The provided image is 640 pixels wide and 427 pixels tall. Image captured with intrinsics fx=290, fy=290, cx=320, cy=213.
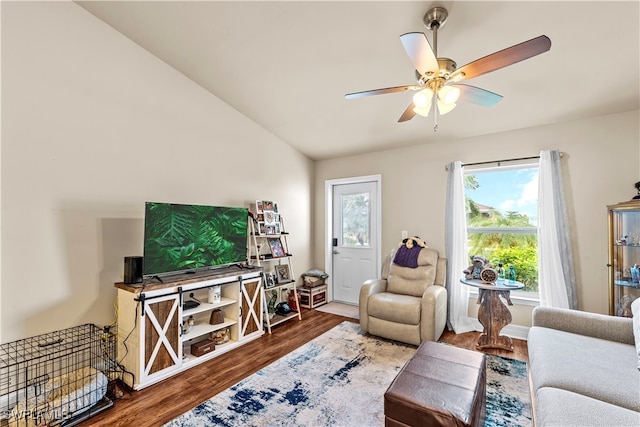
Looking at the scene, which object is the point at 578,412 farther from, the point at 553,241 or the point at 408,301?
the point at 553,241

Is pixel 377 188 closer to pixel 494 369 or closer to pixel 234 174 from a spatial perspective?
pixel 234 174

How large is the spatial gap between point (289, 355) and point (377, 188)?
8.46 feet

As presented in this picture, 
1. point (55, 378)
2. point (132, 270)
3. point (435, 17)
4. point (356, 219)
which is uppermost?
point (435, 17)

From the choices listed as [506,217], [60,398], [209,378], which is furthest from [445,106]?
[60,398]

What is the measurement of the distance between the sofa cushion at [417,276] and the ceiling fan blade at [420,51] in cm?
241

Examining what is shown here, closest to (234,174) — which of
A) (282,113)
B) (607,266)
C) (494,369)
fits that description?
(282,113)

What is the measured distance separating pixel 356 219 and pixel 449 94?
292 cm

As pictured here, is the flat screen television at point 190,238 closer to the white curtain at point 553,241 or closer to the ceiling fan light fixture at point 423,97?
the ceiling fan light fixture at point 423,97

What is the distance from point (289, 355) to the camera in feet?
9.17

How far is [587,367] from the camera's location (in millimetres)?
1641

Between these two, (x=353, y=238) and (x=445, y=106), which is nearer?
(x=445, y=106)

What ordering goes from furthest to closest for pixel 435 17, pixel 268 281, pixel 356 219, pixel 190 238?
pixel 356 219 < pixel 268 281 < pixel 190 238 < pixel 435 17

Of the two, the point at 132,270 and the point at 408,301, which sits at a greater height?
the point at 132,270

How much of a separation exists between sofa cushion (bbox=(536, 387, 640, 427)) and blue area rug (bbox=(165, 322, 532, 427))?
2.09 feet
